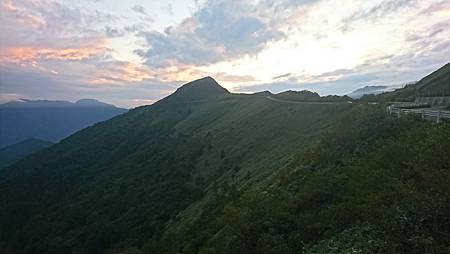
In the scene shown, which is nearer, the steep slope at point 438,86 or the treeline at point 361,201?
the treeline at point 361,201

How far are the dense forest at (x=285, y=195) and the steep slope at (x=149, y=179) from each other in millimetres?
525

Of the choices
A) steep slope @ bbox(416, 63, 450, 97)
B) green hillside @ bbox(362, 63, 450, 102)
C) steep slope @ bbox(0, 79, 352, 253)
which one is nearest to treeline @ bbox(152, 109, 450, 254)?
steep slope @ bbox(0, 79, 352, 253)

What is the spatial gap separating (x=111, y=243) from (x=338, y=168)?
235 ft

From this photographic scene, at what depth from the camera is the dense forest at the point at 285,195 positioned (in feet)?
56.5

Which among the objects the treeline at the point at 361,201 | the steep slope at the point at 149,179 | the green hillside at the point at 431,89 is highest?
the green hillside at the point at 431,89

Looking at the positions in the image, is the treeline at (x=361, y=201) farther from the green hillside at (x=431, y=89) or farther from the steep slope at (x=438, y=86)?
the green hillside at (x=431, y=89)

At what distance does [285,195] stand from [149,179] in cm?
9347

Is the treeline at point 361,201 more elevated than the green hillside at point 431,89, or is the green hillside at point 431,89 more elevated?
the green hillside at point 431,89

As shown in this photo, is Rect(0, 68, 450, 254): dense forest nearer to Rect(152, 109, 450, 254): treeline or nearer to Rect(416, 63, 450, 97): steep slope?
Rect(152, 109, 450, 254): treeline

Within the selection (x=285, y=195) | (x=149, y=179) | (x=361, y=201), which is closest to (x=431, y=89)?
(x=285, y=195)

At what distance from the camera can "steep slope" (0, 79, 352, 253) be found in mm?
63688

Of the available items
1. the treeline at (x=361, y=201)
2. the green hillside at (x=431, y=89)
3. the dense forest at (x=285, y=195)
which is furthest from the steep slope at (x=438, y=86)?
the treeline at (x=361, y=201)

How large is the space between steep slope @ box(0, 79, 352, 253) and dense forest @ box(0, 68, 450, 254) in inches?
20.7

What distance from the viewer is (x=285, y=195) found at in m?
26.8
